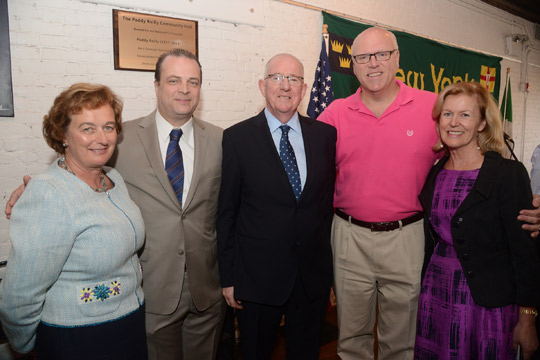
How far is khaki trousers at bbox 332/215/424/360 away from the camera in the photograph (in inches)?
83.4

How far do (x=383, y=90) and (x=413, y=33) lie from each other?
3588 mm

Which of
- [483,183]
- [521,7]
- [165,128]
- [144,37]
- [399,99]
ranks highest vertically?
[521,7]

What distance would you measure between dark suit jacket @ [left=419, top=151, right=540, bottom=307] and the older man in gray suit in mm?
1249

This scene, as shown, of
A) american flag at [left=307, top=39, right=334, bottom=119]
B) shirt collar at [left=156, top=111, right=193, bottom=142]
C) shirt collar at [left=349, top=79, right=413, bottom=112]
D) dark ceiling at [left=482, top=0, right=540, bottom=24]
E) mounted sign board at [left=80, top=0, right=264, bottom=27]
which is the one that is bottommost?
shirt collar at [left=156, top=111, right=193, bottom=142]

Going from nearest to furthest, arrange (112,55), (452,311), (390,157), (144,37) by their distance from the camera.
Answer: (452,311) → (390,157) → (112,55) → (144,37)

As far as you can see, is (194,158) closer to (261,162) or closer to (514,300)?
(261,162)

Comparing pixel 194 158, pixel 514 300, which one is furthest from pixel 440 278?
pixel 194 158

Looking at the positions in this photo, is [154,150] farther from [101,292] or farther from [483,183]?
[483,183]

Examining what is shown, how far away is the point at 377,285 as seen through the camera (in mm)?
2271

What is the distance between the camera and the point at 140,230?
1635mm

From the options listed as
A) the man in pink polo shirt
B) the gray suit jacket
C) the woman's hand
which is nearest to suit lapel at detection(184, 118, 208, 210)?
the gray suit jacket

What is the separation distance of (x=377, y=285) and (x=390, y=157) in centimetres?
79

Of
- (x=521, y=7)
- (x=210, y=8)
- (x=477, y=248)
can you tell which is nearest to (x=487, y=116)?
(x=477, y=248)

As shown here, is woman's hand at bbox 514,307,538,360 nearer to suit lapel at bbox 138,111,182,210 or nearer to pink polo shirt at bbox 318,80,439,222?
pink polo shirt at bbox 318,80,439,222
